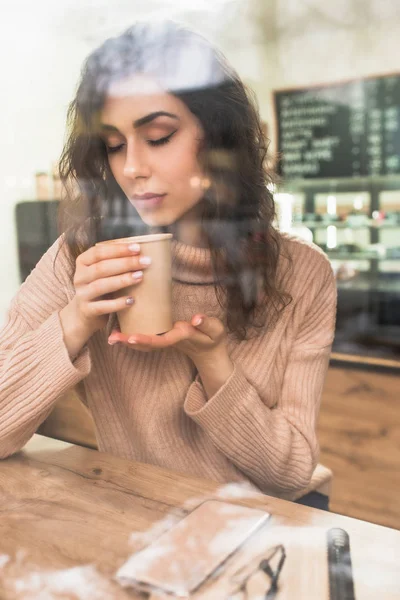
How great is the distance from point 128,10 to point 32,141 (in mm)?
284

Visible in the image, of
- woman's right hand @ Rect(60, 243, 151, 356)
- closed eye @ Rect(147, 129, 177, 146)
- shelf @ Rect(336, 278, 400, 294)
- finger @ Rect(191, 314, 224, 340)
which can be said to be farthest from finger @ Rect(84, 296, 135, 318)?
shelf @ Rect(336, 278, 400, 294)

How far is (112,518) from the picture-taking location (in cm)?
55

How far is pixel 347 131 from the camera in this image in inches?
83.5

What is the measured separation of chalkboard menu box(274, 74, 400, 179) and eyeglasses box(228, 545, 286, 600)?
54.6 inches

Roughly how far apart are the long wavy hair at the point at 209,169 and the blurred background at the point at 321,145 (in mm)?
61

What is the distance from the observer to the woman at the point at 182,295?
72 cm

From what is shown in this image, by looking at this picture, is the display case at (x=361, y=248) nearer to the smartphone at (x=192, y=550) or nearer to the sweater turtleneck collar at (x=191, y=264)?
the sweater turtleneck collar at (x=191, y=264)

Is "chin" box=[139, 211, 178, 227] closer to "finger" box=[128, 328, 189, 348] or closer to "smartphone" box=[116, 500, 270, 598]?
"finger" box=[128, 328, 189, 348]

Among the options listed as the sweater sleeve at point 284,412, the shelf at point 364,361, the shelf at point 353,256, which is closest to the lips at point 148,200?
the sweater sleeve at point 284,412

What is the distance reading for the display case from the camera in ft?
4.31

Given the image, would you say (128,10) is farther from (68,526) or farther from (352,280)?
(352,280)

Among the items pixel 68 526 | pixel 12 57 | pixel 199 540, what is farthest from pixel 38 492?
pixel 12 57

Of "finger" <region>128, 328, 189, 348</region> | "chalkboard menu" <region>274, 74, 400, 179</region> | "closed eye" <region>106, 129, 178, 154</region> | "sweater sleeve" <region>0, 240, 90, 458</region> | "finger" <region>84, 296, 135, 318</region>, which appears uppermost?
"chalkboard menu" <region>274, 74, 400, 179</region>

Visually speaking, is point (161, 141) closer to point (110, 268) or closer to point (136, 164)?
point (136, 164)
